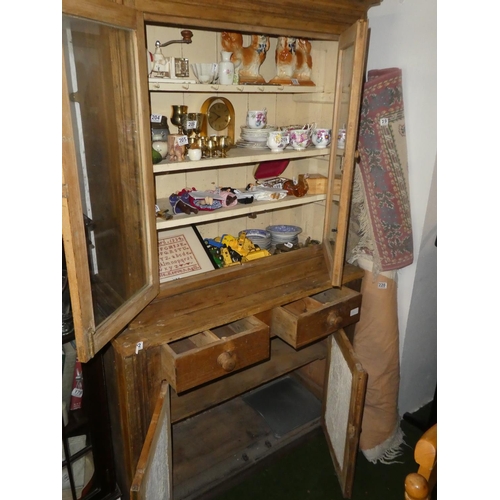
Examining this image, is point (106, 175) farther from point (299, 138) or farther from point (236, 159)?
point (299, 138)

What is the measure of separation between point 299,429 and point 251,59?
66.1 inches

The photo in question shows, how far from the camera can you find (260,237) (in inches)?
83.7

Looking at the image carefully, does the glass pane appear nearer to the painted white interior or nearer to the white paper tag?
the white paper tag

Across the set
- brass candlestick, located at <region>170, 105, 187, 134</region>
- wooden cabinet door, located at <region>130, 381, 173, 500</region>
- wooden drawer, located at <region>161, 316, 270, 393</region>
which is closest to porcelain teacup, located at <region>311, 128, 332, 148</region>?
brass candlestick, located at <region>170, 105, 187, 134</region>

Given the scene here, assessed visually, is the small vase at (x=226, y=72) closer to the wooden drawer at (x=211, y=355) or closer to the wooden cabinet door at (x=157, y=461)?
the wooden drawer at (x=211, y=355)

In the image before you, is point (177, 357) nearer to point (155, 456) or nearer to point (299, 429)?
point (155, 456)

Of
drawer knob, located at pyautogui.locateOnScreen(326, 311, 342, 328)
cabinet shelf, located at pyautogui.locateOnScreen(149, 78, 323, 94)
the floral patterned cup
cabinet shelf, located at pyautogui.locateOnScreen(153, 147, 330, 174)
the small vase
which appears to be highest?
the small vase

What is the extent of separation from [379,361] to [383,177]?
862 mm

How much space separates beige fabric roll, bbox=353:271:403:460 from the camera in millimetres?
2039

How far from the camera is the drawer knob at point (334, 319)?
1.74 m

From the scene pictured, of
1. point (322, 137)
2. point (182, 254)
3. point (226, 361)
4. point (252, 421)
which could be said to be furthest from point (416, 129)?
point (252, 421)

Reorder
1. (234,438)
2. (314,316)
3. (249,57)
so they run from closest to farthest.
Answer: (314,316)
(249,57)
(234,438)

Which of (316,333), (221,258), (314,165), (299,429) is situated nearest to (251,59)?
(314,165)

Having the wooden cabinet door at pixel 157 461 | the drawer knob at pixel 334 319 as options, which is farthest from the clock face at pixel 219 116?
the wooden cabinet door at pixel 157 461
